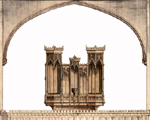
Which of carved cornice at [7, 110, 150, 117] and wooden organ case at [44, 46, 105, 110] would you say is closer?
carved cornice at [7, 110, 150, 117]

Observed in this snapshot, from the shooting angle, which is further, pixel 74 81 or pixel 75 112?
pixel 74 81

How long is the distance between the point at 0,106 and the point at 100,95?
470cm

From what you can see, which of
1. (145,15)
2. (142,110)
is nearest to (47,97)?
(142,110)

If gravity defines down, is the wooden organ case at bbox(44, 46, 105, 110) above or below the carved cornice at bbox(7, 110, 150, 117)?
above

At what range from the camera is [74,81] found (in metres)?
18.4

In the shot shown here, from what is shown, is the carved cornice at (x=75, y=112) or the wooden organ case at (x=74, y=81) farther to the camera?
the wooden organ case at (x=74, y=81)

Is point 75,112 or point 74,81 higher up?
point 74,81

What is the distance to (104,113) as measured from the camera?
17.5 meters

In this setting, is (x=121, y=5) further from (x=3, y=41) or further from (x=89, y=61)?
(x=3, y=41)

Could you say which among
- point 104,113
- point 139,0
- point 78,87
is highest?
point 139,0

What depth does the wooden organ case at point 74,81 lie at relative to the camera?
59.6ft

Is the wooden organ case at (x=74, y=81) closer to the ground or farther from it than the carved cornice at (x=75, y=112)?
farther from it

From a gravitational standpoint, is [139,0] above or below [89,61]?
above

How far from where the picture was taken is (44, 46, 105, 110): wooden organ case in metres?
18.2
